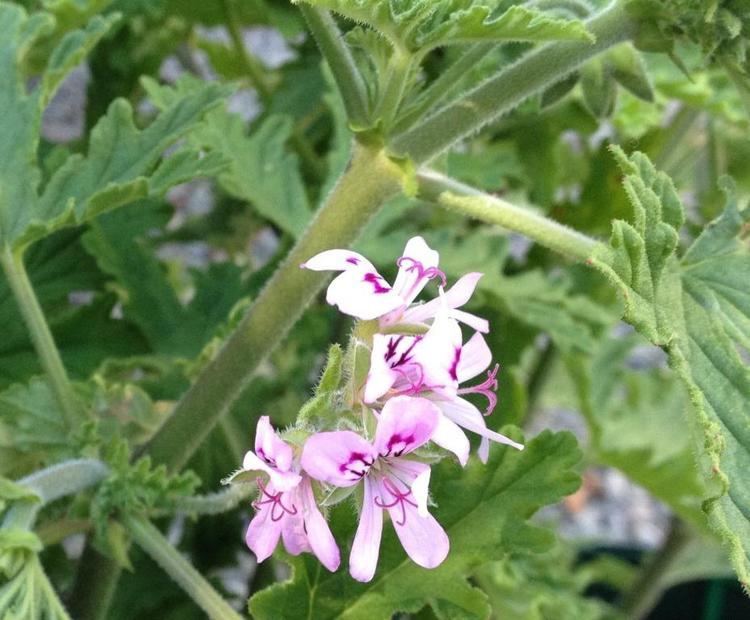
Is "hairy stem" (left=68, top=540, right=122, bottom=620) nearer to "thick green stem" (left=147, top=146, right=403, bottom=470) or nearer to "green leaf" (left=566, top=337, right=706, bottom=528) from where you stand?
"thick green stem" (left=147, top=146, right=403, bottom=470)

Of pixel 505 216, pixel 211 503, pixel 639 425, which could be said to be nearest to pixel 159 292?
pixel 211 503

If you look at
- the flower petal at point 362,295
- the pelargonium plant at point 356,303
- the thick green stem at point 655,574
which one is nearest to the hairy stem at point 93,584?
the pelargonium plant at point 356,303

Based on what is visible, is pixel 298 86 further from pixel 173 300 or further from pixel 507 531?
pixel 507 531

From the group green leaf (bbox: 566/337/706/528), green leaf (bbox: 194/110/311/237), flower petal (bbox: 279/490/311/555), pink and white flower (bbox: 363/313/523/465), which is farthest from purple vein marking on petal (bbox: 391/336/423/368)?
green leaf (bbox: 566/337/706/528)

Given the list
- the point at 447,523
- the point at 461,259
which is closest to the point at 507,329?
the point at 461,259

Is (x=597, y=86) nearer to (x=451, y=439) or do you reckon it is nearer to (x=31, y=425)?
(x=451, y=439)
